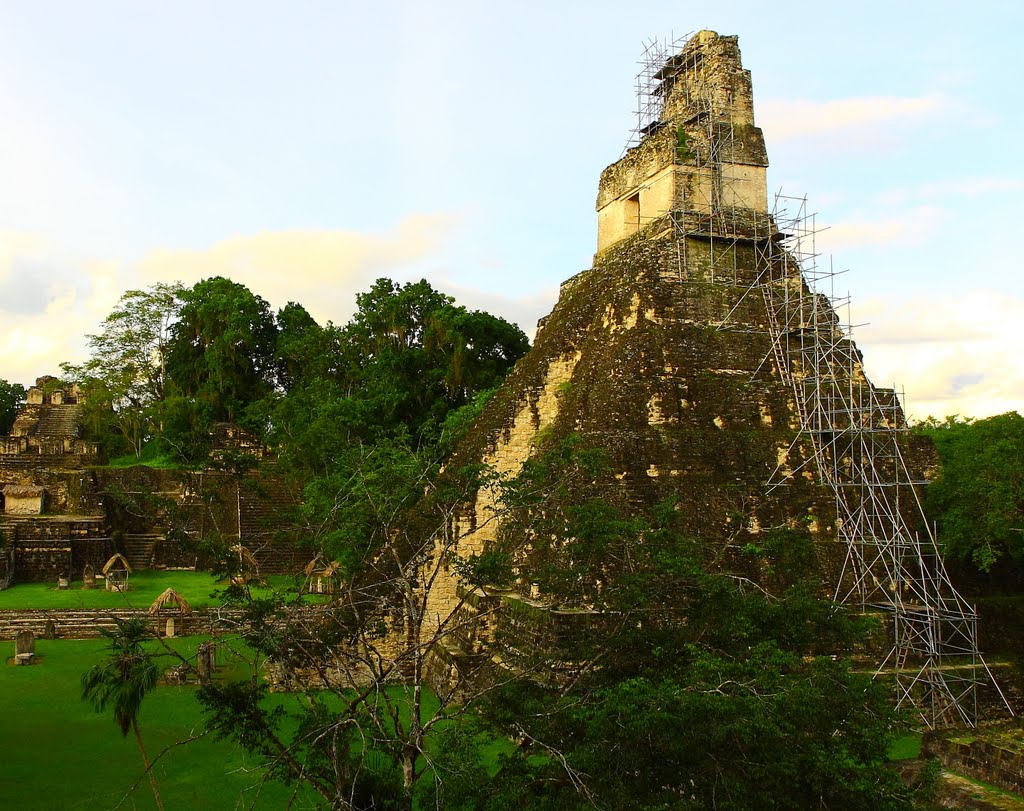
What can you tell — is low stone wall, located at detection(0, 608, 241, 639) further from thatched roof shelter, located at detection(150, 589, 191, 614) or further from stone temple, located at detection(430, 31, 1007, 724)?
stone temple, located at detection(430, 31, 1007, 724)

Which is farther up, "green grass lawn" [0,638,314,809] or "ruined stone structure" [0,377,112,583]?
"ruined stone structure" [0,377,112,583]

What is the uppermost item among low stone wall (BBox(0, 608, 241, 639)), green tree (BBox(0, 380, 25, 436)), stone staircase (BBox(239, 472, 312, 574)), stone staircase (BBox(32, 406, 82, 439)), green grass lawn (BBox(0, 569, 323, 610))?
green tree (BBox(0, 380, 25, 436))

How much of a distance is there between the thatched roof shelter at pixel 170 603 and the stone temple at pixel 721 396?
543 cm

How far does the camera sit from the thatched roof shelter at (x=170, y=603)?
53.7ft

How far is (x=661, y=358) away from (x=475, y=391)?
46.4 ft

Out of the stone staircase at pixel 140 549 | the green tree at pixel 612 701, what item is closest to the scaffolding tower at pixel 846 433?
the green tree at pixel 612 701

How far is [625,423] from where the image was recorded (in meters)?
12.5

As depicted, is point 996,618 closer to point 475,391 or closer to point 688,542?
point 688,542

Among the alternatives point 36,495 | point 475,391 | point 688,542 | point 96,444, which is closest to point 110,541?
point 36,495

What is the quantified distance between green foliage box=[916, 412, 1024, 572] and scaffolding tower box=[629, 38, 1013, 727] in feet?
1.09

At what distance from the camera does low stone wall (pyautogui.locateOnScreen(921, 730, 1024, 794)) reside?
9.27 metres

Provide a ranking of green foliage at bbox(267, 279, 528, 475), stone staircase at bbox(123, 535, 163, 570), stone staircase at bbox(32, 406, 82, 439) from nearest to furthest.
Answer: green foliage at bbox(267, 279, 528, 475), stone staircase at bbox(123, 535, 163, 570), stone staircase at bbox(32, 406, 82, 439)

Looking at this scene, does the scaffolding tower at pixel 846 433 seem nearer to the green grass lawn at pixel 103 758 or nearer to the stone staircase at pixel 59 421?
the green grass lawn at pixel 103 758

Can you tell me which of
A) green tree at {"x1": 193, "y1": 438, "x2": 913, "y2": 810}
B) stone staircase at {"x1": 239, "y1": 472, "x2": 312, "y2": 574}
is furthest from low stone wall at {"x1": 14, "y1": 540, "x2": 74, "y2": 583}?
green tree at {"x1": 193, "y1": 438, "x2": 913, "y2": 810}
